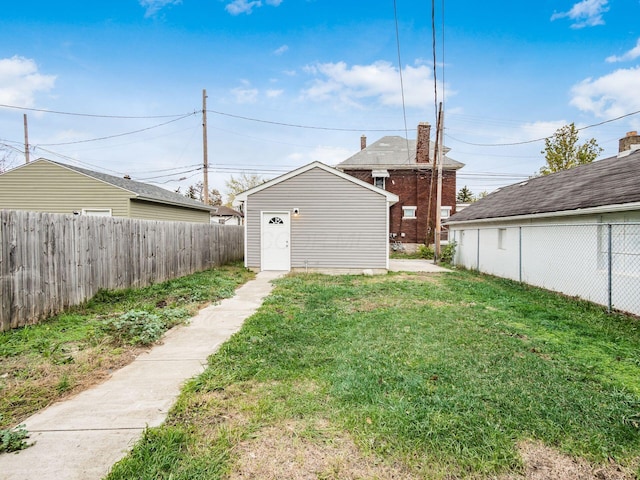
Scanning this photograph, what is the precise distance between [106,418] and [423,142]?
2437cm

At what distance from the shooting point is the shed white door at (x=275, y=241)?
11539mm

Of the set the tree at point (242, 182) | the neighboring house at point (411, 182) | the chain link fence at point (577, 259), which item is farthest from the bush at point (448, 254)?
the tree at point (242, 182)

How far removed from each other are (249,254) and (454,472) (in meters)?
10.4

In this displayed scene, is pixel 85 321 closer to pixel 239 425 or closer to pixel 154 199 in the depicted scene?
pixel 239 425

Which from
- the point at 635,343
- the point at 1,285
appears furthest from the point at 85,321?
the point at 635,343

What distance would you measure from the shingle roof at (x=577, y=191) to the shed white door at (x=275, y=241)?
295 inches

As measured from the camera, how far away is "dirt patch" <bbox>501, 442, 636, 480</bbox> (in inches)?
75.1

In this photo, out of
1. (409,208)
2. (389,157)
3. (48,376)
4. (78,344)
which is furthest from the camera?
(389,157)

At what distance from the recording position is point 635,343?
4.32 m

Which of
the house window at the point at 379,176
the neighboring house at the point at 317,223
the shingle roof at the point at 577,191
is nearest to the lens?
the shingle roof at the point at 577,191

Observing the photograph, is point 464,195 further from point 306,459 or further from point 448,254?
point 306,459

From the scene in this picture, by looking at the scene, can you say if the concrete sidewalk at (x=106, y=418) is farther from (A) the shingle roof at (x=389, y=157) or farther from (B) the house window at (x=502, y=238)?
(A) the shingle roof at (x=389, y=157)

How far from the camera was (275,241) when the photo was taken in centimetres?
1158

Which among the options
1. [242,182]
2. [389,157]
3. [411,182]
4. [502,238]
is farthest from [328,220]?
[242,182]
